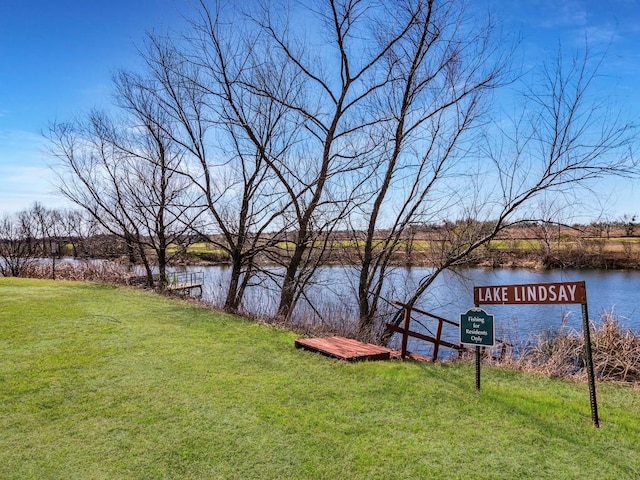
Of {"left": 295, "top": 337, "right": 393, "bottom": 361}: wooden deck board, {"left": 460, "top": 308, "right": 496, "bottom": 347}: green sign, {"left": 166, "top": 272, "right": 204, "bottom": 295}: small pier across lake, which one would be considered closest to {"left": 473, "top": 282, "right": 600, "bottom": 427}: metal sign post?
{"left": 460, "top": 308, "right": 496, "bottom": 347}: green sign

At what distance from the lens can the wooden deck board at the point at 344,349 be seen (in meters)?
6.26

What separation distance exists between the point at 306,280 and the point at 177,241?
5.89 meters

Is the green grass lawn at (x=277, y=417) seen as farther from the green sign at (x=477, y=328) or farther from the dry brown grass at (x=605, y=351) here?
the dry brown grass at (x=605, y=351)

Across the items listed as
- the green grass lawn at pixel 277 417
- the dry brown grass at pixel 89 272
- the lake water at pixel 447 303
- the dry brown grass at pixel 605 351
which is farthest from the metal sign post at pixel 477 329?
the dry brown grass at pixel 89 272

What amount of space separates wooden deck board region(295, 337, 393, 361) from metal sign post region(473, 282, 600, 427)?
5.80ft

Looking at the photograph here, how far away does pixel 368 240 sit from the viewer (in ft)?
35.2

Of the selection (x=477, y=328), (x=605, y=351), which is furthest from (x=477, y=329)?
(x=605, y=351)

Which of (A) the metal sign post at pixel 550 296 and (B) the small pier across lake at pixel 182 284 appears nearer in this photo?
(A) the metal sign post at pixel 550 296

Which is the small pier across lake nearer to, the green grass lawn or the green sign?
the green grass lawn

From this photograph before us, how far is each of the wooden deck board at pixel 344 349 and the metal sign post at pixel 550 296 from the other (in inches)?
69.6

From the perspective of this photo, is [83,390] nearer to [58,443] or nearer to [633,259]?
[58,443]

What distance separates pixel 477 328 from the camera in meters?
5.10

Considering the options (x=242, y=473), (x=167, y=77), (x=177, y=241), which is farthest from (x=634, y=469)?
(x=177, y=241)

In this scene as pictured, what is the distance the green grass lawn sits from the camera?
134 inches
